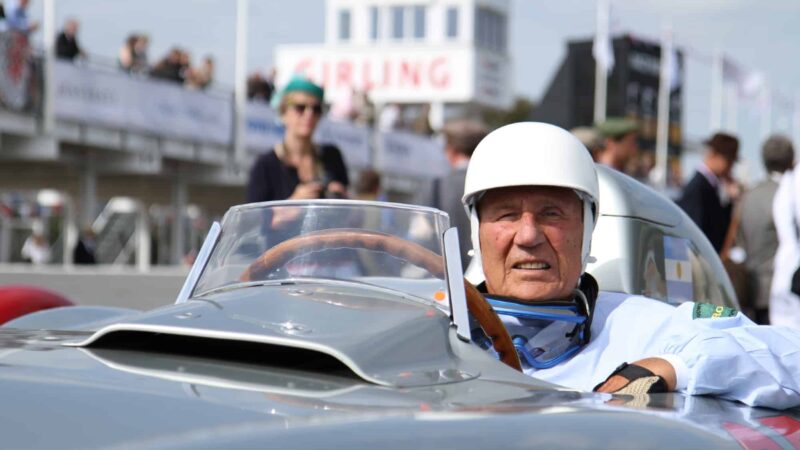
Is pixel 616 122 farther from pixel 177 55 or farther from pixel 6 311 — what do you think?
pixel 177 55

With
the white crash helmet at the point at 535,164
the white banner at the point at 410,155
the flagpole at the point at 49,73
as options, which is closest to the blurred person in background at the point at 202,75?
the flagpole at the point at 49,73

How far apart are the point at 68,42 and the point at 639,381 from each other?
18.9 metres

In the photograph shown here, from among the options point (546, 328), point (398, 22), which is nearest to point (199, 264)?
point (546, 328)

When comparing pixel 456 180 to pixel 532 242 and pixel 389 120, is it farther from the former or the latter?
pixel 389 120

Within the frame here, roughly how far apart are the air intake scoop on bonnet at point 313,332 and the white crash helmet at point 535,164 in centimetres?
91

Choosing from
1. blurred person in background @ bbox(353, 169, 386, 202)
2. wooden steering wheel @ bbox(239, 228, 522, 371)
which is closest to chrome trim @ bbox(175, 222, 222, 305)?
wooden steering wheel @ bbox(239, 228, 522, 371)

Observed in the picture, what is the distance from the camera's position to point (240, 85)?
91.9ft

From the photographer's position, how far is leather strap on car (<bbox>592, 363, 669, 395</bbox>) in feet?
9.31

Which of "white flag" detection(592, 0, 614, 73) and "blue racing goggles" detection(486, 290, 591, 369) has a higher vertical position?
"white flag" detection(592, 0, 614, 73)

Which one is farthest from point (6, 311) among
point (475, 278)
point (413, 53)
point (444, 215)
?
point (413, 53)

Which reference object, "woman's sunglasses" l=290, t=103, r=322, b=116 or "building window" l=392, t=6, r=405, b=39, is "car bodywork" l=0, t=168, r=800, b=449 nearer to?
"woman's sunglasses" l=290, t=103, r=322, b=116

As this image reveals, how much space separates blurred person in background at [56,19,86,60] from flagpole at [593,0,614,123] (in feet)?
74.3

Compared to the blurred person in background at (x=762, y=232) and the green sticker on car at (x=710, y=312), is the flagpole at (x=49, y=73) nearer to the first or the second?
the blurred person in background at (x=762, y=232)

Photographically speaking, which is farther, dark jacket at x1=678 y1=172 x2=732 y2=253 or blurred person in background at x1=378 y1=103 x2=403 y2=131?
blurred person in background at x1=378 y1=103 x2=403 y2=131
